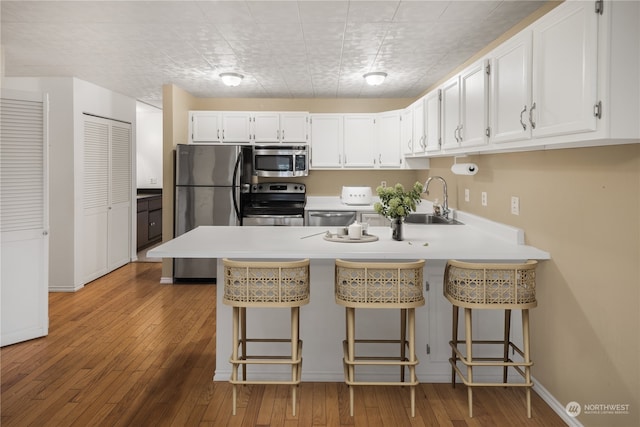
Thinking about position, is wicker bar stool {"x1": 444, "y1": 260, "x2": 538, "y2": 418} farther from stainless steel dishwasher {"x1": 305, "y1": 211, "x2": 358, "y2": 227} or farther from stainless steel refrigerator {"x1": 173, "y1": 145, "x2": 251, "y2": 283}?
stainless steel refrigerator {"x1": 173, "y1": 145, "x2": 251, "y2": 283}

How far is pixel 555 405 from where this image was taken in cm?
256

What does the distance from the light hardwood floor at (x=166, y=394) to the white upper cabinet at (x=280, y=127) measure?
2.74m

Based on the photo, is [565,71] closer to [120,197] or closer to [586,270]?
[586,270]

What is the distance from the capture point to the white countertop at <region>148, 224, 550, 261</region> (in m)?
2.59

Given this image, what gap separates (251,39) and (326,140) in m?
2.42

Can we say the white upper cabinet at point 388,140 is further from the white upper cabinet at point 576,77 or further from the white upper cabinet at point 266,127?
the white upper cabinet at point 576,77

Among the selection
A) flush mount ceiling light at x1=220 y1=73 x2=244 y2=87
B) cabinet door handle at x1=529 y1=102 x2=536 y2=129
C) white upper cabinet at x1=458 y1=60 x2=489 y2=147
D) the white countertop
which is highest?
flush mount ceiling light at x1=220 y1=73 x2=244 y2=87

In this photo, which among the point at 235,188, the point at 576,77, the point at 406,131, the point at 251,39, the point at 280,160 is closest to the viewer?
the point at 576,77

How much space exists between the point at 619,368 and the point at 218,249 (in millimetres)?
2038

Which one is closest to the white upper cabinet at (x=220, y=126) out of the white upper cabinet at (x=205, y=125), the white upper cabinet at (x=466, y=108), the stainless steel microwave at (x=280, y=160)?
the white upper cabinet at (x=205, y=125)

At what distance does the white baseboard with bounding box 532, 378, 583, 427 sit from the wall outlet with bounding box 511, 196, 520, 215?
1.04 meters

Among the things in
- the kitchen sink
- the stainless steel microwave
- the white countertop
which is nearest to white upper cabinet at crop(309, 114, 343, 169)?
the stainless steel microwave

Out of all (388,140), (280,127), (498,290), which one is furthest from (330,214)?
(498,290)

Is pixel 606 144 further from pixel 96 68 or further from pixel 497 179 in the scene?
pixel 96 68
